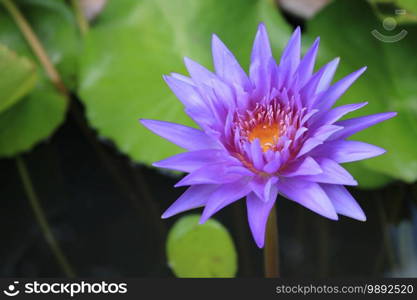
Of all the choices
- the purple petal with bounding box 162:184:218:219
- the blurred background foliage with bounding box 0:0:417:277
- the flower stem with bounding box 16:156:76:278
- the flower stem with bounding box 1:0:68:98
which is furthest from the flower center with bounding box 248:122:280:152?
the flower stem with bounding box 1:0:68:98

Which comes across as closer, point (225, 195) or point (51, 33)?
point (225, 195)

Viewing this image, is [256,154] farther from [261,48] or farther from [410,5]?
[410,5]

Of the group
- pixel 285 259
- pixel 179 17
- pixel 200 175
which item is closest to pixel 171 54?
pixel 179 17

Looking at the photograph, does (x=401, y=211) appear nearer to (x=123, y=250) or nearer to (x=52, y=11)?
(x=123, y=250)

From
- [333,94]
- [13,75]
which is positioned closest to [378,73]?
[333,94]

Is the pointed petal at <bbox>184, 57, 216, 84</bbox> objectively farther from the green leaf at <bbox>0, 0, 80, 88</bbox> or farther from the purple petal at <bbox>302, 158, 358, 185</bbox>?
the green leaf at <bbox>0, 0, 80, 88</bbox>

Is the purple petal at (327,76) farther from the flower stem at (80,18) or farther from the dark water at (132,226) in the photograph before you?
the flower stem at (80,18)

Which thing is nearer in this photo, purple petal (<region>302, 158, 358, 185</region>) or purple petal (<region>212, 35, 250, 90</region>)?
purple petal (<region>302, 158, 358, 185</region>)
